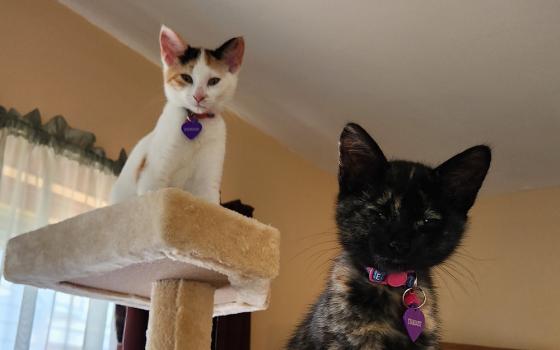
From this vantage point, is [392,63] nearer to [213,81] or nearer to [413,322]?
[213,81]

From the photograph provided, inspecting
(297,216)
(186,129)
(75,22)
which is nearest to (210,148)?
(186,129)

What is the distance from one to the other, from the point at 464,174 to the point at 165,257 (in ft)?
1.91

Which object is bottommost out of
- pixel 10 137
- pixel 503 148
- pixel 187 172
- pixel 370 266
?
pixel 370 266

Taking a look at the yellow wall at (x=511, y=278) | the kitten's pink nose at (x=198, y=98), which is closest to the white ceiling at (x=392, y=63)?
the yellow wall at (x=511, y=278)

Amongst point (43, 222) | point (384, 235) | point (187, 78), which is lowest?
point (384, 235)

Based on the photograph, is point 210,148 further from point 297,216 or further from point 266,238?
point 297,216

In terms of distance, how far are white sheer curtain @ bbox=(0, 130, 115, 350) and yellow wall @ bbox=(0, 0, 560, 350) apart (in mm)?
165

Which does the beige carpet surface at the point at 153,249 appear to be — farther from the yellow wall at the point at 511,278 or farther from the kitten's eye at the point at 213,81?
the yellow wall at the point at 511,278

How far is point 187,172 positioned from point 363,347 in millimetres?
525

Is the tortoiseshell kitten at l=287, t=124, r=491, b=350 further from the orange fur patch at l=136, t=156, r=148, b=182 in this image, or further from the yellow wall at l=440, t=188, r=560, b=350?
the yellow wall at l=440, t=188, r=560, b=350

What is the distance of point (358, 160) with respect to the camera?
112cm

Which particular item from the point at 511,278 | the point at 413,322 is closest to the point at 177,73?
the point at 413,322

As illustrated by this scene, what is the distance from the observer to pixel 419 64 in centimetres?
199

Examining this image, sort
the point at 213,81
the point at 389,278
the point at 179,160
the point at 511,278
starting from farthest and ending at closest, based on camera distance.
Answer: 1. the point at 511,278
2. the point at 213,81
3. the point at 179,160
4. the point at 389,278
